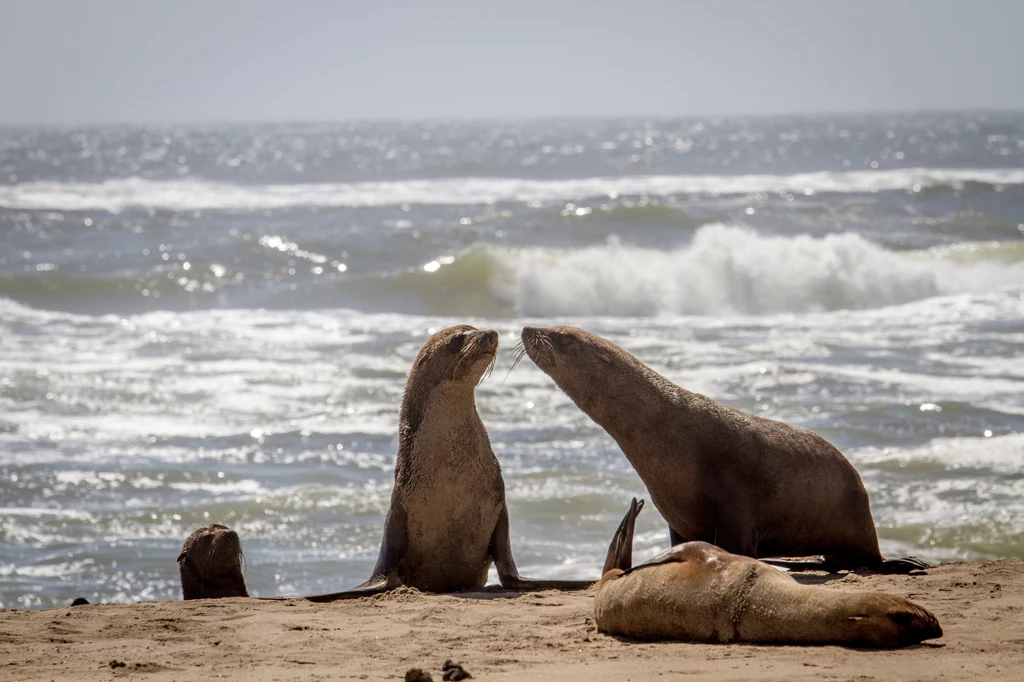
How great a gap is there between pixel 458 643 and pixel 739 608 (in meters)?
1.11

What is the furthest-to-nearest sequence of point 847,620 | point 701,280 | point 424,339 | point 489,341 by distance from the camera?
point 701,280, point 424,339, point 489,341, point 847,620

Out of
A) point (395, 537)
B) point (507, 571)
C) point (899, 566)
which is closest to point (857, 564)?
point (899, 566)

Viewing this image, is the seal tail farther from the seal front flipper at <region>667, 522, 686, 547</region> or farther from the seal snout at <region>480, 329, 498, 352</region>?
the seal snout at <region>480, 329, 498, 352</region>

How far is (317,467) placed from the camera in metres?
10.4

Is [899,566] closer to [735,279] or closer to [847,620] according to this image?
[847,620]

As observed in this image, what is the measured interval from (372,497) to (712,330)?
8661 millimetres

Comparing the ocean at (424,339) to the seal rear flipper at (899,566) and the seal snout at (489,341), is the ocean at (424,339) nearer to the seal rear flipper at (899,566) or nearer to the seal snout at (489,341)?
the seal rear flipper at (899,566)

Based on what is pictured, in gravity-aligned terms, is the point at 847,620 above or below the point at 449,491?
below

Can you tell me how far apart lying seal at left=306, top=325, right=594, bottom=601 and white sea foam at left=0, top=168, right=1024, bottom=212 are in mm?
28094

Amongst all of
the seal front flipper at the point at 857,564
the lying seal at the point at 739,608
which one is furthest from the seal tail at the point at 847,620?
the seal front flipper at the point at 857,564

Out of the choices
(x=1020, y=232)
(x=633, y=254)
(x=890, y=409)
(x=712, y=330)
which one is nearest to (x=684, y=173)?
(x=1020, y=232)

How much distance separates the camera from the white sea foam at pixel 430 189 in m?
35.3

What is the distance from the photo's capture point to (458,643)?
5.15 metres

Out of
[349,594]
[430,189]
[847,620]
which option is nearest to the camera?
[847,620]
